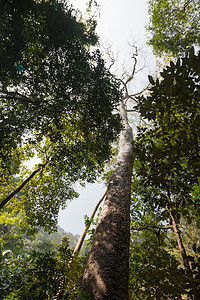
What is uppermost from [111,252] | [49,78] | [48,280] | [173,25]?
[173,25]

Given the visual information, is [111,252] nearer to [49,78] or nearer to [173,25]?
[49,78]

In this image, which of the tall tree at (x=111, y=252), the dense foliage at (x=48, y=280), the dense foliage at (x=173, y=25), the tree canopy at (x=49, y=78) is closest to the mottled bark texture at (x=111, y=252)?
the tall tree at (x=111, y=252)

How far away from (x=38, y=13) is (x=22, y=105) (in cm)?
266

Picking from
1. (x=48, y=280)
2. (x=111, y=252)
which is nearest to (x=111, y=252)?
(x=111, y=252)

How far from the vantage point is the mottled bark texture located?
1813 millimetres

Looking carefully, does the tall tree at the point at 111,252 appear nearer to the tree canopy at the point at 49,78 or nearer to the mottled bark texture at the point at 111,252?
the mottled bark texture at the point at 111,252

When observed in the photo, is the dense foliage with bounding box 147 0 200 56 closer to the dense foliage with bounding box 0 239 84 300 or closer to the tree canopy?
the tree canopy

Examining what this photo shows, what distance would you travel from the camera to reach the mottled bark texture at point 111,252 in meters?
1.81

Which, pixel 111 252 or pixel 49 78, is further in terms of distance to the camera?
pixel 49 78

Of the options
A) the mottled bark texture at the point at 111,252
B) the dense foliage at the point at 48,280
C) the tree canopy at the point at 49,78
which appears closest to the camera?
the mottled bark texture at the point at 111,252

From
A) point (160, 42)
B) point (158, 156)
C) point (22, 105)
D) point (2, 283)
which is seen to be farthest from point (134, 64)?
point (2, 283)

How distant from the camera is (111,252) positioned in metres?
2.17

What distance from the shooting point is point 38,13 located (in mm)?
4141

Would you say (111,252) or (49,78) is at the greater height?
(49,78)
